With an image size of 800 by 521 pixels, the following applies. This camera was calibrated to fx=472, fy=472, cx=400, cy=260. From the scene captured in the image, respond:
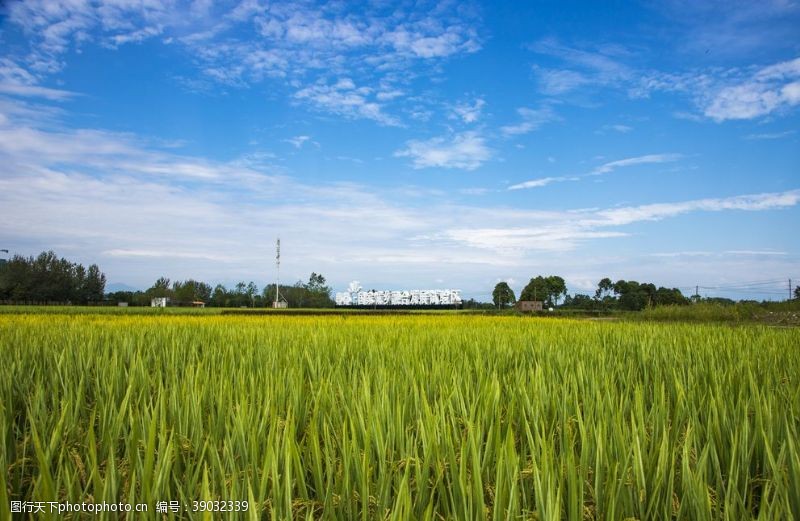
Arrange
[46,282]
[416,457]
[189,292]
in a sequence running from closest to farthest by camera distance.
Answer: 1. [416,457]
2. [46,282]
3. [189,292]

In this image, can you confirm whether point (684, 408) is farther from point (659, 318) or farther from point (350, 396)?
point (659, 318)

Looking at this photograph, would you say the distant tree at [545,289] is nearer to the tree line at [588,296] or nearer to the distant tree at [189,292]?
the tree line at [588,296]

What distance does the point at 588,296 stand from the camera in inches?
2606

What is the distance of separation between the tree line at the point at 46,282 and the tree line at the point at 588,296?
6337cm

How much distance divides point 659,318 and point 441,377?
66.6ft

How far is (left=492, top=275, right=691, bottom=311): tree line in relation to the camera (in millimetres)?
62344

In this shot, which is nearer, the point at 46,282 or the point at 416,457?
the point at 416,457

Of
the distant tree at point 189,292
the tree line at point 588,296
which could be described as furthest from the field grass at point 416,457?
the distant tree at point 189,292

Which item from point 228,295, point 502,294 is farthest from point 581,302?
point 228,295

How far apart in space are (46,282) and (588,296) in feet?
239

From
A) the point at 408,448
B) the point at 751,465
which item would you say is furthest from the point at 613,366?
the point at 408,448

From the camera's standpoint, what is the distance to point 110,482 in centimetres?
154

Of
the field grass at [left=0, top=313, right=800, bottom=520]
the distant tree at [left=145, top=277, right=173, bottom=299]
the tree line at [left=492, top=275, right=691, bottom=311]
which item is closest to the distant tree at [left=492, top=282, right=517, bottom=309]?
the tree line at [left=492, top=275, right=691, bottom=311]

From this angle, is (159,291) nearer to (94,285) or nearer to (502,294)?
(94,285)
